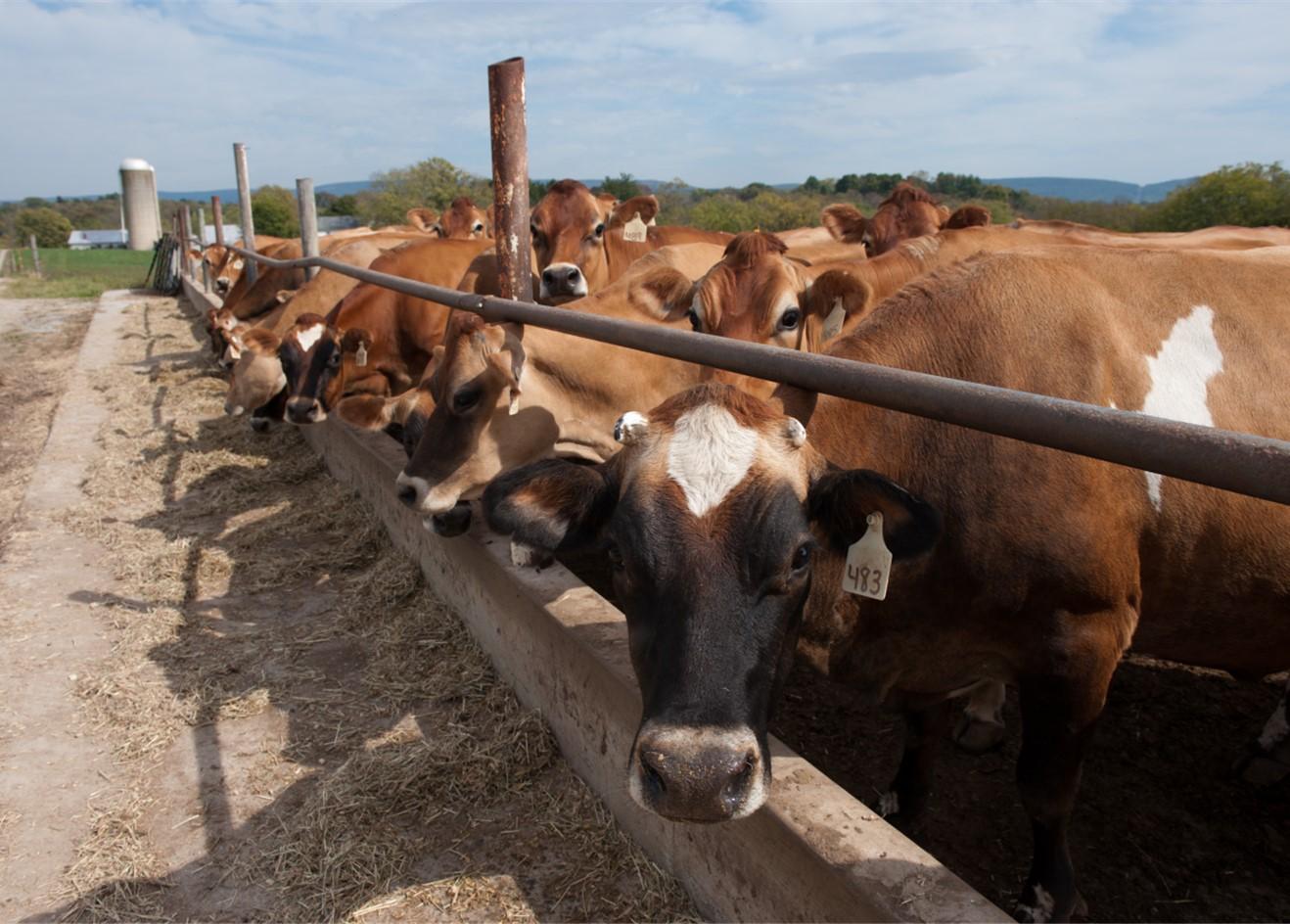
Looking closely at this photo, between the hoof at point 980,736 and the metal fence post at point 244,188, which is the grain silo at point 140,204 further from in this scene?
the hoof at point 980,736

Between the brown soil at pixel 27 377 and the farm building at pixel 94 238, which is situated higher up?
the farm building at pixel 94 238

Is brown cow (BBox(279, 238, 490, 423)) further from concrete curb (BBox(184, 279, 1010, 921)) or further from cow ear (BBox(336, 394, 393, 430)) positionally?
concrete curb (BBox(184, 279, 1010, 921))

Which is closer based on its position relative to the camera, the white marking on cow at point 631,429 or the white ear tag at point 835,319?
the white marking on cow at point 631,429

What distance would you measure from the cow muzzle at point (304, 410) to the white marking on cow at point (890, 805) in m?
4.77

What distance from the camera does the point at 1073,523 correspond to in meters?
2.43

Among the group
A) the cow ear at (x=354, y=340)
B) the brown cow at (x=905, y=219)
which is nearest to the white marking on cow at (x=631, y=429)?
the cow ear at (x=354, y=340)

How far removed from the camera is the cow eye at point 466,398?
3.95 meters

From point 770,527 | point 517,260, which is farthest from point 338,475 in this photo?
point 770,527

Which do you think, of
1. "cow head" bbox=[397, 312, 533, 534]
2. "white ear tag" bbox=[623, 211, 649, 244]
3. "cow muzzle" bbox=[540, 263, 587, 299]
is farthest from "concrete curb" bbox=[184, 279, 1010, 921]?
"white ear tag" bbox=[623, 211, 649, 244]

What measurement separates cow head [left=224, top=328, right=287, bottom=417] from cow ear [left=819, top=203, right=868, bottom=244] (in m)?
4.83

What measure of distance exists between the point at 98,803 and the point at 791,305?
10.1ft

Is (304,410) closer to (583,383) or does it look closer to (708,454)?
(583,383)

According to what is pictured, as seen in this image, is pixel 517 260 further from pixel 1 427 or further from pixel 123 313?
pixel 123 313

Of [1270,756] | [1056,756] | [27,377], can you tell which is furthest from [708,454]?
[27,377]
